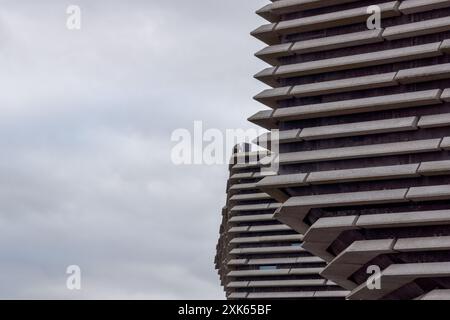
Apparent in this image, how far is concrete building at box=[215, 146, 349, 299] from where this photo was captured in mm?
128750

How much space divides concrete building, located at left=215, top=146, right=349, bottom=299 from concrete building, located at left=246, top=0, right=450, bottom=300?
50.4 m

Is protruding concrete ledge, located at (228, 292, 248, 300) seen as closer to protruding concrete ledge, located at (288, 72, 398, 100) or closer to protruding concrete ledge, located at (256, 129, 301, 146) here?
protruding concrete ledge, located at (256, 129, 301, 146)

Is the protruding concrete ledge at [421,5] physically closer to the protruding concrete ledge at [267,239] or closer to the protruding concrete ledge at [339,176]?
the protruding concrete ledge at [339,176]

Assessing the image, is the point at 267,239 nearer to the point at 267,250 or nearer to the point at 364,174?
the point at 267,250

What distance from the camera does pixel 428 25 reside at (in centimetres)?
7012

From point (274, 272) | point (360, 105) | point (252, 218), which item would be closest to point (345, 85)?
point (360, 105)

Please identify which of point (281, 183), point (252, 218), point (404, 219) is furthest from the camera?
point (252, 218)

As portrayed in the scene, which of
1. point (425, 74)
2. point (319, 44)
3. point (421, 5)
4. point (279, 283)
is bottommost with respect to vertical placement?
point (279, 283)

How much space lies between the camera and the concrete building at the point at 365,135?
69000mm

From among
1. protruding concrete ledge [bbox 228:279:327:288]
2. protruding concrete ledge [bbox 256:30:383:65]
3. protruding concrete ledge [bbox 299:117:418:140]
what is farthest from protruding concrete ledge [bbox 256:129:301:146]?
protruding concrete ledge [bbox 228:279:327:288]

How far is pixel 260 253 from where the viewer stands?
13362cm

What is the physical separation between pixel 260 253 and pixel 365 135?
62.8 metres
